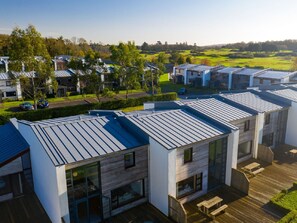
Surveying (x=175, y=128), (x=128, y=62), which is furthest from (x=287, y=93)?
(x=128, y=62)

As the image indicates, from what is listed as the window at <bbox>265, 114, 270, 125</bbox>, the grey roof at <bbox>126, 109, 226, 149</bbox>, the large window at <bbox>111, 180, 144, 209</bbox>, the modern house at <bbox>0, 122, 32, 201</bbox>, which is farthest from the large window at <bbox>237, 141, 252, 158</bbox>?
the modern house at <bbox>0, 122, 32, 201</bbox>

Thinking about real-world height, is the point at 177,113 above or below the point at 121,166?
→ above

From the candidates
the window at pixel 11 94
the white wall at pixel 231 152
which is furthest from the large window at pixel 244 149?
the window at pixel 11 94

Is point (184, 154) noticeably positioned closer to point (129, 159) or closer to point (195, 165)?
point (195, 165)

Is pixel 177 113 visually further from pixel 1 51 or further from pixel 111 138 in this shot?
pixel 1 51

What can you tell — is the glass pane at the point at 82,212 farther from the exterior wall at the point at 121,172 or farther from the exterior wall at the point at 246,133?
the exterior wall at the point at 246,133

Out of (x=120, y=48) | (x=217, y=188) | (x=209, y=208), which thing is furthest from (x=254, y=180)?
(x=120, y=48)
